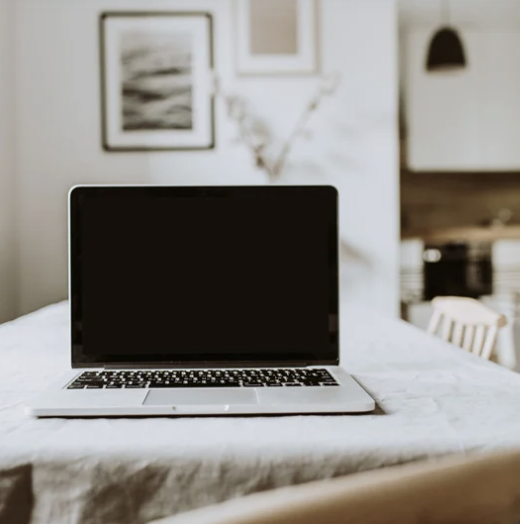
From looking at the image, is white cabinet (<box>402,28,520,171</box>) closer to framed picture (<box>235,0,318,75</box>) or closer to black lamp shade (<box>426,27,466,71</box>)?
black lamp shade (<box>426,27,466,71</box>)

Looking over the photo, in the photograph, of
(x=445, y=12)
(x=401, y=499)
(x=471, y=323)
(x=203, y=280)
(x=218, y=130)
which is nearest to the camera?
(x=401, y=499)

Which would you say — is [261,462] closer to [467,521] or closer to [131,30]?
[467,521]

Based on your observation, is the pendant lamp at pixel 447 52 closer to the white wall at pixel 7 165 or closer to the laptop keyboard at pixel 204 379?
the white wall at pixel 7 165

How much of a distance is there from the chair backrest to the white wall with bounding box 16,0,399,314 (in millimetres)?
1285

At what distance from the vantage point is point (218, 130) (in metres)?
2.97

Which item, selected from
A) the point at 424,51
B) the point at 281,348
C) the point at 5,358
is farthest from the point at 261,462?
the point at 424,51

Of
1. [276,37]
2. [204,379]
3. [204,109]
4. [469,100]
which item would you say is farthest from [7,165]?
[469,100]

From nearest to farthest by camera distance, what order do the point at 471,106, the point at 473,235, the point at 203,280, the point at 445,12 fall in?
1. the point at 203,280
2. the point at 445,12
3. the point at 471,106
4. the point at 473,235

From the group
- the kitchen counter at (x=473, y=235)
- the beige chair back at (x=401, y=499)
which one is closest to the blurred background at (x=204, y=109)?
the kitchen counter at (x=473, y=235)

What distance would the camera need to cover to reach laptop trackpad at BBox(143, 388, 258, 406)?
77 centimetres

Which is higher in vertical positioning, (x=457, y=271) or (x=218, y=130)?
(x=218, y=130)

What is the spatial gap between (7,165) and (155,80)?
79 cm

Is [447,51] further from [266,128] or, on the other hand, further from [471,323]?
[471,323]

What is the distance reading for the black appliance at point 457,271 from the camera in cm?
387
